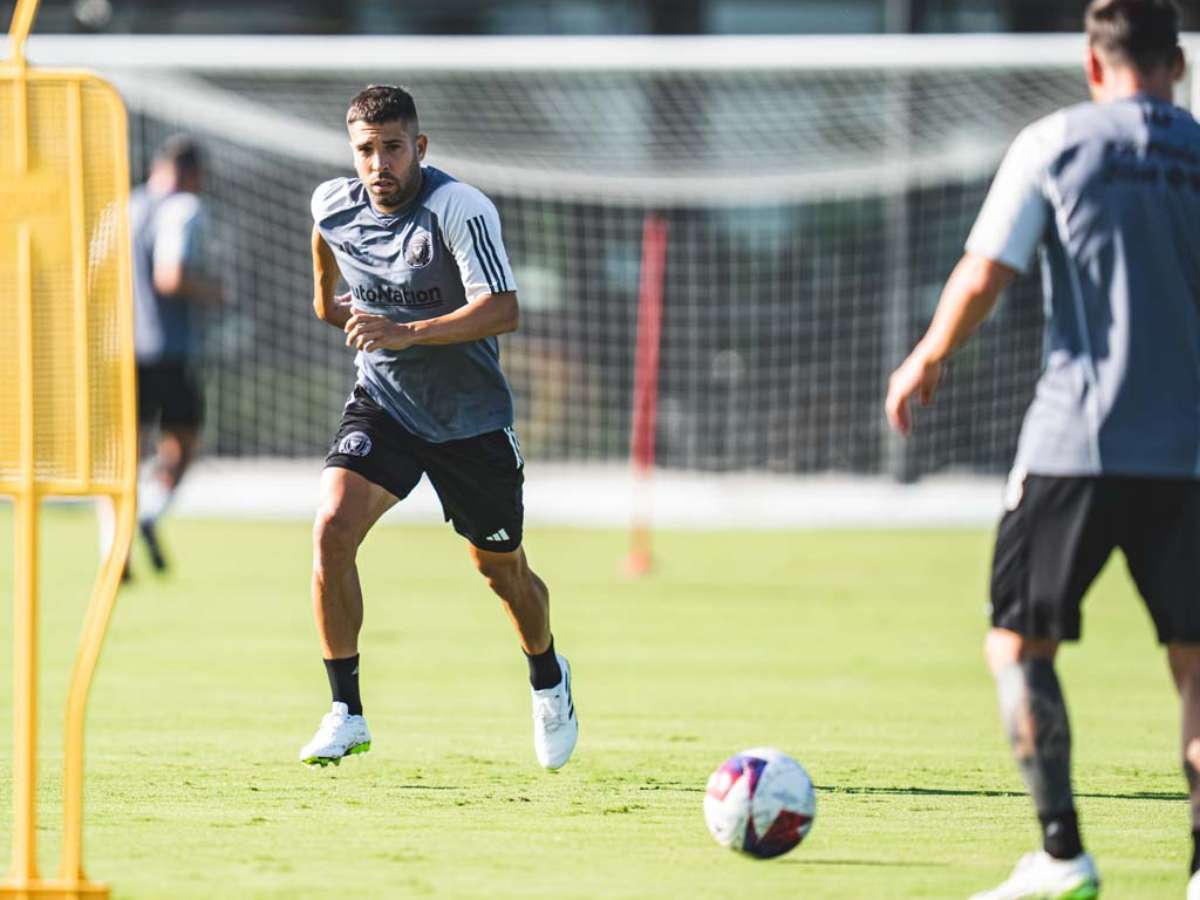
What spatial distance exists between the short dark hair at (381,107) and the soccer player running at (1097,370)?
7.75ft

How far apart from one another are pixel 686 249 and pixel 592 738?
45.1 ft

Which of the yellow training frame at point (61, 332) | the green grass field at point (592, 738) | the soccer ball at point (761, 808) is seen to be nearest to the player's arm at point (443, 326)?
the green grass field at point (592, 738)

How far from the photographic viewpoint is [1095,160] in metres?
4.47

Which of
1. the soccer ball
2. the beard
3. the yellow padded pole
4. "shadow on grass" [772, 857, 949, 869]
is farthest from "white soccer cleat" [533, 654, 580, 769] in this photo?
the yellow padded pole

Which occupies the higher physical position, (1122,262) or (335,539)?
(1122,262)

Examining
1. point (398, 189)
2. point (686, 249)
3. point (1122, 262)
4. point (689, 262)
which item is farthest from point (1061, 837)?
point (686, 249)

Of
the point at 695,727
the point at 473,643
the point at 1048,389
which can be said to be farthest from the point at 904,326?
the point at 1048,389

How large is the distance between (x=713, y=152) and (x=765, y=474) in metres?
3.37

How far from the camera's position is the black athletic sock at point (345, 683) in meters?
6.46

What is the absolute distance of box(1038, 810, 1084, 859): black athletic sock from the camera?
14.6 ft

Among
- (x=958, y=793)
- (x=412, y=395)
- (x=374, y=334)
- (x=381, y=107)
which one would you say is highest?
(x=381, y=107)

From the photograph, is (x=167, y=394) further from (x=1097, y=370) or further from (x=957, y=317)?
(x=1097, y=370)

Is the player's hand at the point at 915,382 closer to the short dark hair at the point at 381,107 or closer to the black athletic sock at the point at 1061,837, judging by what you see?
the black athletic sock at the point at 1061,837

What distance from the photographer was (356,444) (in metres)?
6.56
